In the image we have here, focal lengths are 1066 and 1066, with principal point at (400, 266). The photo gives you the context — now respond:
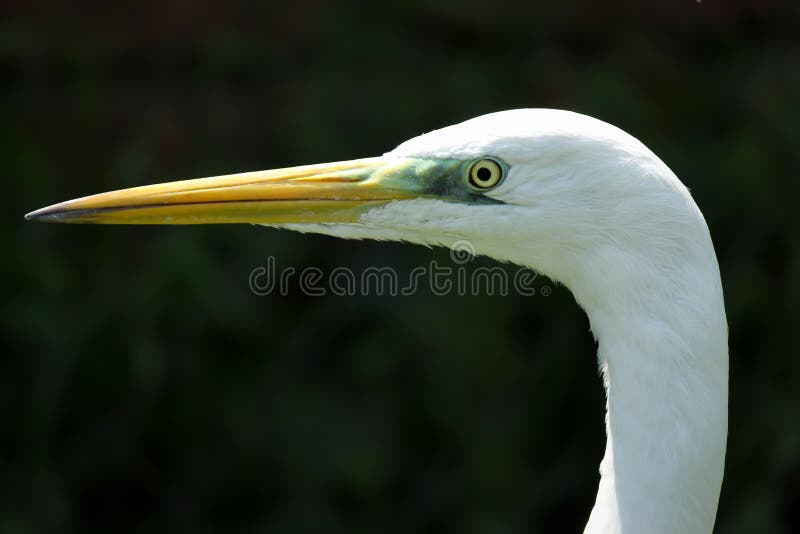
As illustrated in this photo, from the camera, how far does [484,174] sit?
180 centimetres

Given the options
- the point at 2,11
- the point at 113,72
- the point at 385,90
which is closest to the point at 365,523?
the point at 385,90

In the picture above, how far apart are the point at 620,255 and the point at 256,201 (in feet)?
2.13

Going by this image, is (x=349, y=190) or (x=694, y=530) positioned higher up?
(x=349, y=190)

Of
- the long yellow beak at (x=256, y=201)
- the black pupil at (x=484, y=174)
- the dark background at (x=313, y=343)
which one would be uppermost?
the black pupil at (x=484, y=174)

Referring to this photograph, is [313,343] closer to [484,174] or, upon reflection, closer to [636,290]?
[484,174]

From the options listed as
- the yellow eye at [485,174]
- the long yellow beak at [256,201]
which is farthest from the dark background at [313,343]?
the yellow eye at [485,174]

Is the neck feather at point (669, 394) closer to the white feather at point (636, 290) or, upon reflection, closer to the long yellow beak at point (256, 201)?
the white feather at point (636, 290)

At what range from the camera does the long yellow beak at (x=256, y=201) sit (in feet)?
6.23

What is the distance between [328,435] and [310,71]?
1.60m

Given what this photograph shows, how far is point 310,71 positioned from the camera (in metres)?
4.51

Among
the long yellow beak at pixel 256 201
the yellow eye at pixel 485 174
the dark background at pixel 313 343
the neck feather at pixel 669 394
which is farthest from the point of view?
the dark background at pixel 313 343

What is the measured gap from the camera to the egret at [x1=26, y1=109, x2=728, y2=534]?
5.50 feet

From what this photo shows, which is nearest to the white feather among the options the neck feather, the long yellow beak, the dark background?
the neck feather

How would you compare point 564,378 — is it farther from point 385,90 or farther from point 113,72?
point 113,72
